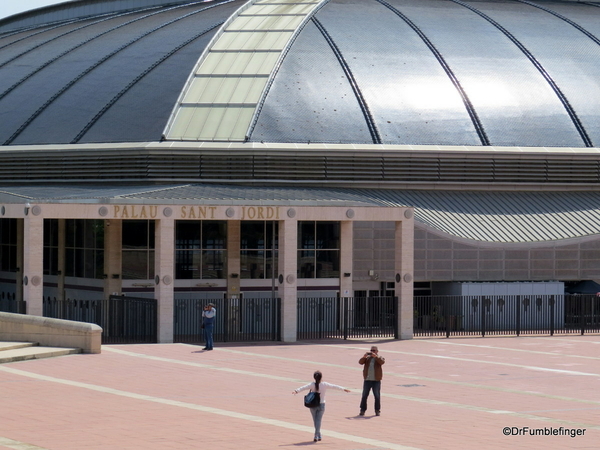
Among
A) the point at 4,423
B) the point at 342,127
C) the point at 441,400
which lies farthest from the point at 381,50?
the point at 4,423

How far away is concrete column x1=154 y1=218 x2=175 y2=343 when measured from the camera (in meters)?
40.0

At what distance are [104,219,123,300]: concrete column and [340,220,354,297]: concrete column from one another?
341 inches

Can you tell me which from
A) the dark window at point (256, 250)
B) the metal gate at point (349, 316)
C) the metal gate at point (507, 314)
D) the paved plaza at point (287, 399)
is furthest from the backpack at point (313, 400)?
the dark window at point (256, 250)

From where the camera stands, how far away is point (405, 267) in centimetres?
4334

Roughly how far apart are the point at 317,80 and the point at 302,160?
5.09m

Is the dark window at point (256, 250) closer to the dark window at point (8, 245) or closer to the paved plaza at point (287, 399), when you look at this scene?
the paved plaza at point (287, 399)

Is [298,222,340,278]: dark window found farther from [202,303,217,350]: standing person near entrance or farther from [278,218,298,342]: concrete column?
[202,303,217,350]: standing person near entrance

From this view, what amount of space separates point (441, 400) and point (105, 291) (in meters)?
22.6

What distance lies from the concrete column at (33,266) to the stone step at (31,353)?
4.31m

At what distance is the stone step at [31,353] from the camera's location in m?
32.8

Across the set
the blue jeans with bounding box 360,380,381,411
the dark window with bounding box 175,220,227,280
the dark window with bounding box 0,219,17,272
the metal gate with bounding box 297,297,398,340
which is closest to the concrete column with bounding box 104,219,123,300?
the dark window with bounding box 175,220,227,280

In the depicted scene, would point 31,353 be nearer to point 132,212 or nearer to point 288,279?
point 132,212

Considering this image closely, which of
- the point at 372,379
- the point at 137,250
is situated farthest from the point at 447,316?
the point at 372,379

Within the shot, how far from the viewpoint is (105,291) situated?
151 feet
